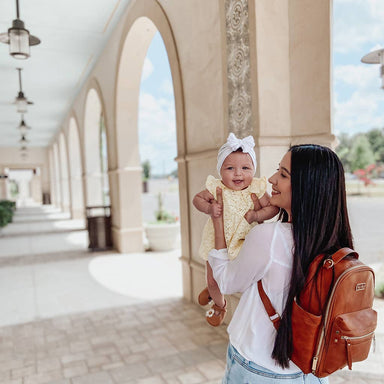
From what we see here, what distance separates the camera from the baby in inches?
60.9

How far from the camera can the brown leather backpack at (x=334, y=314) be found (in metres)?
1.14

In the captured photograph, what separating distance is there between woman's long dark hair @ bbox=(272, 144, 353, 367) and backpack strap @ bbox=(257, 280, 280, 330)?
5 centimetres

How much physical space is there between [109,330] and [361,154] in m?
35.9

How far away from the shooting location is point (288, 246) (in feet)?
4.09

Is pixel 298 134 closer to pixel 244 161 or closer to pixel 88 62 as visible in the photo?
pixel 244 161

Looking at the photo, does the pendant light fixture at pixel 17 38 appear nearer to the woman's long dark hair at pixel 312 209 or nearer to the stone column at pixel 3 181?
the woman's long dark hair at pixel 312 209

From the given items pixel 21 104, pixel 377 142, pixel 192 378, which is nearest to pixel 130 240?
pixel 21 104

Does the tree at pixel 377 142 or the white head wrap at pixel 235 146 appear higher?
the tree at pixel 377 142

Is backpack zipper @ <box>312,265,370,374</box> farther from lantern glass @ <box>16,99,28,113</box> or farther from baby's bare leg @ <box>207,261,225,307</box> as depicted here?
lantern glass @ <box>16,99,28,113</box>

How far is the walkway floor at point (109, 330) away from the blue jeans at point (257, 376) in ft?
5.53

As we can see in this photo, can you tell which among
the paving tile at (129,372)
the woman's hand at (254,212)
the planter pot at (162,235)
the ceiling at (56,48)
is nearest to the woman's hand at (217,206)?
the woman's hand at (254,212)

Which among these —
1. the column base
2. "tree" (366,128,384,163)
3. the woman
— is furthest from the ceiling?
"tree" (366,128,384,163)

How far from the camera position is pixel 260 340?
1343 millimetres

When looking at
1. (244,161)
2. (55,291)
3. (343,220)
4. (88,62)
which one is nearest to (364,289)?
(343,220)
